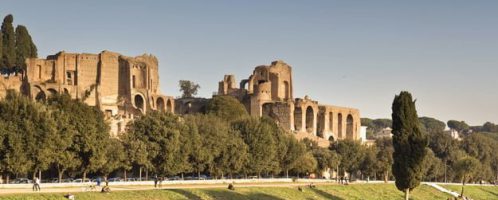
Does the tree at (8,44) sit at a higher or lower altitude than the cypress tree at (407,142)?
higher

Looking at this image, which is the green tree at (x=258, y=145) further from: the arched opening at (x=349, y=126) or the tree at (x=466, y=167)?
the arched opening at (x=349, y=126)

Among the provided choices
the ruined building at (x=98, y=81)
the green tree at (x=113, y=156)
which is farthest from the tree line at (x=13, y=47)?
the green tree at (x=113, y=156)

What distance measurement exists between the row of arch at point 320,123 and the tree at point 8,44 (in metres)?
42.1

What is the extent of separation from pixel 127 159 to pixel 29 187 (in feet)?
Answer: 40.1

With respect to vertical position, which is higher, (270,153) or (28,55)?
(28,55)

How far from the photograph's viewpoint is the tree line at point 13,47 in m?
86.1

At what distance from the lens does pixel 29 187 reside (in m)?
43.7

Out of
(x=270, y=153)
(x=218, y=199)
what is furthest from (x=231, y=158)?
(x=218, y=199)

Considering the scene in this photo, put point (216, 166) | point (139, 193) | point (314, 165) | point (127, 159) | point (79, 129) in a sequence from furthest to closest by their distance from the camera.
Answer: point (314, 165) → point (216, 166) → point (127, 159) → point (79, 129) → point (139, 193)

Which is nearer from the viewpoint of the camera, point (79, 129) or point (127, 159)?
point (79, 129)

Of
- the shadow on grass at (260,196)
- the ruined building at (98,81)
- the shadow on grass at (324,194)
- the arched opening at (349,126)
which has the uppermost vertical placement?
the ruined building at (98,81)

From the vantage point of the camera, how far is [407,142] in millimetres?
45750

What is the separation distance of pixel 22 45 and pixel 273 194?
4840 centimetres

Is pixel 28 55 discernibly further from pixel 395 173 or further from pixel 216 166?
pixel 395 173
